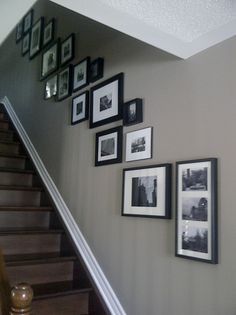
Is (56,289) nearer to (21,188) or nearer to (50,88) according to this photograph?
(21,188)

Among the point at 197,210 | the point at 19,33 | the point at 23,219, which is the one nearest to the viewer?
the point at 197,210

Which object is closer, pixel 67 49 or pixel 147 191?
pixel 147 191

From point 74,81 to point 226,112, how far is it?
5.40ft

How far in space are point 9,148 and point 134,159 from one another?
221cm

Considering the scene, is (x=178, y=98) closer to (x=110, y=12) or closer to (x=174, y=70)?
(x=174, y=70)

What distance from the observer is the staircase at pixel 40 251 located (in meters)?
2.11

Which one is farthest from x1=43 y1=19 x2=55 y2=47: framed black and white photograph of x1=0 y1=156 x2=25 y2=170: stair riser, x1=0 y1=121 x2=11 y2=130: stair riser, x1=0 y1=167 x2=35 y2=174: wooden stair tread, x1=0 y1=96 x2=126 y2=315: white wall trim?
x1=0 y1=167 x2=35 y2=174: wooden stair tread

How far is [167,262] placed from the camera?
1.73 meters

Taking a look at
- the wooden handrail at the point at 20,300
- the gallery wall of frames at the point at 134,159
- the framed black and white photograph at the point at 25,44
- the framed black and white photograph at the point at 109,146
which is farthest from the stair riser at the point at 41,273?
the framed black and white photograph at the point at 25,44

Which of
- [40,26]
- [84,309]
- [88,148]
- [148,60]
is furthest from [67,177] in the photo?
[40,26]

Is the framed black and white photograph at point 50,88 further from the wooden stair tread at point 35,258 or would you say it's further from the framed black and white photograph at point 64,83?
the wooden stair tread at point 35,258

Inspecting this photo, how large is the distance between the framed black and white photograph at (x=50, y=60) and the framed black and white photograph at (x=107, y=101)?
920 mm

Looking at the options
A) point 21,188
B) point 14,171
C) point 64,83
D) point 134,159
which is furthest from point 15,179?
point 134,159

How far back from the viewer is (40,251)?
102 inches
